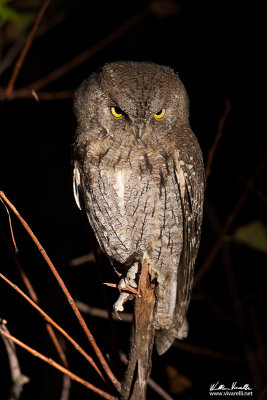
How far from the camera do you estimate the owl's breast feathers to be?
1.68 metres

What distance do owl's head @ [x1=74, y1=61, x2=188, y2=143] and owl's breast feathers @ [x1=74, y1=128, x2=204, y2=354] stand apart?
0.25 ft

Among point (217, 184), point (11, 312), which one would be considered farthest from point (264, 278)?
point (11, 312)

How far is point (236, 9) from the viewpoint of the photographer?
2.97 m

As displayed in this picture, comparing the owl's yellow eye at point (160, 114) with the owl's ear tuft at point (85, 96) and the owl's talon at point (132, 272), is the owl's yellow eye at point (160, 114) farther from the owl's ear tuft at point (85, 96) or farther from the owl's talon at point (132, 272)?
the owl's talon at point (132, 272)

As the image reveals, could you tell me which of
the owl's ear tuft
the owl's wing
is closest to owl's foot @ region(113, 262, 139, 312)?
the owl's wing

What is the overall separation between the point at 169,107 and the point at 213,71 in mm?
1547

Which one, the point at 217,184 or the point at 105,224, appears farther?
the point at 217,184

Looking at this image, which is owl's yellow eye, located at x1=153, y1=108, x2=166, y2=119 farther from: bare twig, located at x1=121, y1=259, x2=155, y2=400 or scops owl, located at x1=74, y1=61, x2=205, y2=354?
bare twig, located at x1=121, y1=259, x2=155, y2=400

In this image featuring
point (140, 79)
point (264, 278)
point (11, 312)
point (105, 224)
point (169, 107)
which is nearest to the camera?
point (140, 79)

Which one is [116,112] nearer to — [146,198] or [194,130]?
[146,198]

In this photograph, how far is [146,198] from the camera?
1.71 metres

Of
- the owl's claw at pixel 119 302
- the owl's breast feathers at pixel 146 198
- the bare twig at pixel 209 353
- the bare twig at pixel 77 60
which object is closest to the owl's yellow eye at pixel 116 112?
the owl's breast feathers at pixel 146 198

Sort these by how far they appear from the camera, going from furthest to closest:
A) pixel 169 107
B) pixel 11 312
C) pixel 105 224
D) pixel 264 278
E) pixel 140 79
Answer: pixel 264 278, pixel 11 312, pixel 105 224, pixel 169 107, pixel 140 79

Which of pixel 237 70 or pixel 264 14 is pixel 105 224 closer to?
pixel 237 70
